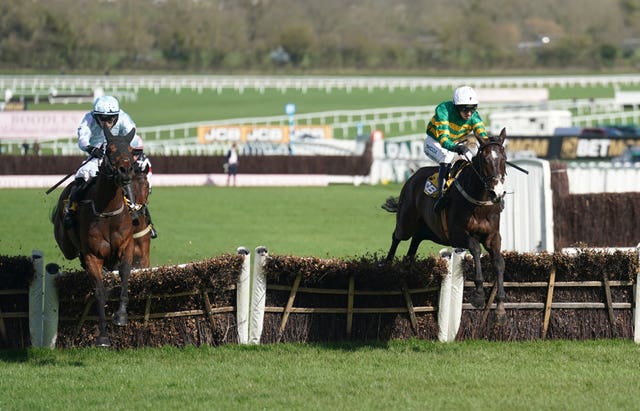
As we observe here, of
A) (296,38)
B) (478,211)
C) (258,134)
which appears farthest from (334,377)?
(296,38)

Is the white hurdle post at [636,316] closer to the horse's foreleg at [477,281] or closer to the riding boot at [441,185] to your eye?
the horse's foreleg at [477,281]

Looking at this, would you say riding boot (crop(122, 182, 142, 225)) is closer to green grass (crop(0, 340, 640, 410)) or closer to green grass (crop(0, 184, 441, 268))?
green grass (crop(0, 340, 640, 410))

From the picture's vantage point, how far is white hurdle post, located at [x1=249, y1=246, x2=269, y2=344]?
1058cm

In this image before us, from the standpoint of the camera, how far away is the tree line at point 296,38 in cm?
8054

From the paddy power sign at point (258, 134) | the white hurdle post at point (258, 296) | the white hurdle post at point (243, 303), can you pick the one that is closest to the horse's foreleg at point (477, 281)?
the white hurdle post at point (258, 296)

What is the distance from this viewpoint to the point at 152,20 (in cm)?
9394

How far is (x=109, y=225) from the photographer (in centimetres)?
1010

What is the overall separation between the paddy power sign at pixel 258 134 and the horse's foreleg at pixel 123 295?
36433 mm

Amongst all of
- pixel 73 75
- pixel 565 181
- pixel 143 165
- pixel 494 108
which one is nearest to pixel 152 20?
pixel 73 75

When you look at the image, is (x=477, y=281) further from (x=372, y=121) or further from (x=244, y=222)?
(x=372, y=121)

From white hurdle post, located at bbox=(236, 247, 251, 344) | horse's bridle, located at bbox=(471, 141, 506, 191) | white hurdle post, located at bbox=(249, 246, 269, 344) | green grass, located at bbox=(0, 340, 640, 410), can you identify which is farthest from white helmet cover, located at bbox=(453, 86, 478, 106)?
white hurdle post, located at bbox=(236, 247, 251, 344)

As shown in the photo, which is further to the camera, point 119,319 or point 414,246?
point 414,246

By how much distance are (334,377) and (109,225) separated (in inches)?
96.3

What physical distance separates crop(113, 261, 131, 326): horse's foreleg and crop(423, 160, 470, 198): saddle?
313 centimetres
